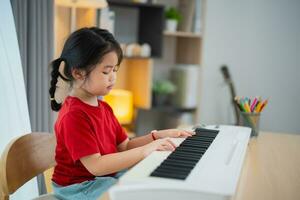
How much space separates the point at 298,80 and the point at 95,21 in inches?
64.9

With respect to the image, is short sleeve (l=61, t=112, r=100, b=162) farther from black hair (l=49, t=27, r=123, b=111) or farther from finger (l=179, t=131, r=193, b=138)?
finger (l=179, t=131, r=193, b=138)

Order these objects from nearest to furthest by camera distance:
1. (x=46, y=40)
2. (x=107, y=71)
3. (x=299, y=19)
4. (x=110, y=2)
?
(x=107, y=71)
(x=46, y=40)
(x=110, y=2)
(x=299, y=19)

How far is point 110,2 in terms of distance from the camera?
2.77m

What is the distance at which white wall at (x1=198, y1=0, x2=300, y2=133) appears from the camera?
10.3ft

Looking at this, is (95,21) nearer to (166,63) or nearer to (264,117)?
(166,63)

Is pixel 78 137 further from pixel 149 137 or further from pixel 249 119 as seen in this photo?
pixel 249 119

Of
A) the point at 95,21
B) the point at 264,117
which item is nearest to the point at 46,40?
the point at 95,21

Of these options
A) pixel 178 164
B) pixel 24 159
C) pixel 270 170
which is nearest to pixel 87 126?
pixel 24 159

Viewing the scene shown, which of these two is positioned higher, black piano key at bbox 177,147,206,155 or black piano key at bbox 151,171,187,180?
black piano key at bbox 151,171,187,180

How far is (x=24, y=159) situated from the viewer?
126 centimetres

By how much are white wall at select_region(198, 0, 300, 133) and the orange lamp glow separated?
26.6 inches

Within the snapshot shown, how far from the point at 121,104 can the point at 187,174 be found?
7.14 feet

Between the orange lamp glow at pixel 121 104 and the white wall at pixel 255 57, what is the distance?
676 millimetres

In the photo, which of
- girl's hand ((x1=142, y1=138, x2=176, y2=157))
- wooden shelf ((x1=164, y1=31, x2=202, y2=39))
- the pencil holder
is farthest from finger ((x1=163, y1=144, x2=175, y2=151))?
wooden shelf ((x1=164, y1=31, x2=202, y2=39))
